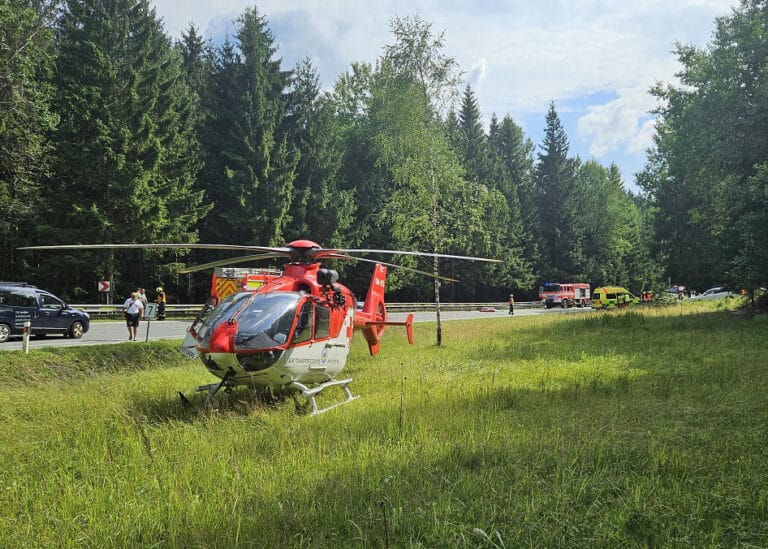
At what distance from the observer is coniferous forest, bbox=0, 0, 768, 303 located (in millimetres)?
19812

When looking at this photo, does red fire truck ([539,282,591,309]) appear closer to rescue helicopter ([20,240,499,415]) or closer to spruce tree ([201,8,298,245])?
spruce tree ([201,8,298,245])

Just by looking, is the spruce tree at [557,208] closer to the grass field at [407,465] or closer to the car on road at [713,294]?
the car on road at [713,294]

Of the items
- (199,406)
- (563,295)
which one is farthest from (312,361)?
(563,295)

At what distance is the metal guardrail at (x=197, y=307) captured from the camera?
24.5 m

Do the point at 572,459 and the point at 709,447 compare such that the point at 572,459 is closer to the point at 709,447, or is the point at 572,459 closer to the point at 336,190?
the point at 709,447

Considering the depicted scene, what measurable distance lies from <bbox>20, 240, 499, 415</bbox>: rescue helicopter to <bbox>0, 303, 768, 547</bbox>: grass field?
0.53 meters

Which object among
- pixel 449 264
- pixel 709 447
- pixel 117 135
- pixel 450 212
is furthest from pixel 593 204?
pixel 709 447

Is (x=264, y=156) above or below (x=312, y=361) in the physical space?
above

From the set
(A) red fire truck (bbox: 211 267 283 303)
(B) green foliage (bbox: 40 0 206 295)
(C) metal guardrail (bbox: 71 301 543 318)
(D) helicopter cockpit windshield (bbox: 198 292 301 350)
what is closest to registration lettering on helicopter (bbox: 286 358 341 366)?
(D) helicopter cockpit windshield (bbox: 198 292 301 350)

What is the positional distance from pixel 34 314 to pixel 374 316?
11.6 m

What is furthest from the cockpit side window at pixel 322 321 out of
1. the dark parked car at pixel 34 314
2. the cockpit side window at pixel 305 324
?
the dark parked car at pixel 34 314

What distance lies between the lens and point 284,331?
7.57 metres

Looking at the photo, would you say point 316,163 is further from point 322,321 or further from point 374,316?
point 322,321

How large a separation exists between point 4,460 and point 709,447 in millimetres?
7371
